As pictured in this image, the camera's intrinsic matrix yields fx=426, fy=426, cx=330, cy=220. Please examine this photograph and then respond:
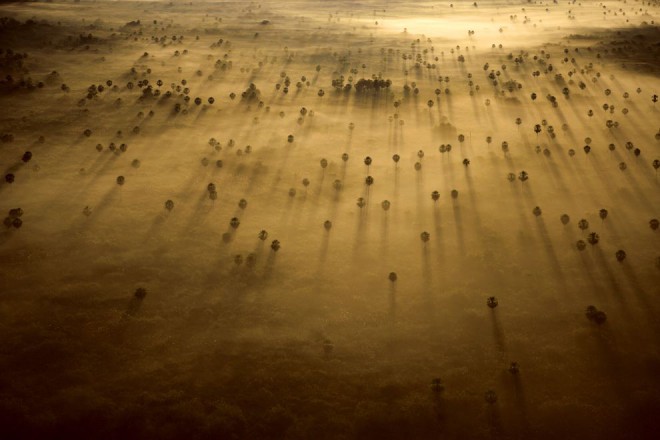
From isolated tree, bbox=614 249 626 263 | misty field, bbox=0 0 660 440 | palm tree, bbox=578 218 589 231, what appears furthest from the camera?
palm tree, bbox=578 218 589 231

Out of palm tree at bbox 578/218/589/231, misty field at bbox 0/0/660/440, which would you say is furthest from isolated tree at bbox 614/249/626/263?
palm tree at bbox 578/218/589/231

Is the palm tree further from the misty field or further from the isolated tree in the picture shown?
the isolated tree

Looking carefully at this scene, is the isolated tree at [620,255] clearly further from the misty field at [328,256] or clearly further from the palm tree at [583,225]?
the palm tree at [583,225]

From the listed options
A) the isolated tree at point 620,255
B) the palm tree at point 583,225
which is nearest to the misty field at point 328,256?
the palm tree at point 583,225

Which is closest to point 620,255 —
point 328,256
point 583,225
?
point 583,225

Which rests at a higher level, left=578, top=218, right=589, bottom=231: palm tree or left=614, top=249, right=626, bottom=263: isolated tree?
left=578, top=218, right=589, bottom=231: palm tree

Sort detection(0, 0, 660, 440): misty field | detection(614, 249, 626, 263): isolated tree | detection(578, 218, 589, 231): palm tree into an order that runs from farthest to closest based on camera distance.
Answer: detection(578, 218, 589, 231): palm tree, detection(614, 249, 626, 263): isolated tree, detection(0, 0, 660, 440): misty field

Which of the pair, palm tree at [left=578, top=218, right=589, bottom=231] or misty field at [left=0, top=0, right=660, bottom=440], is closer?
misty field at [left=0, top=0, right=660, bottom=440]

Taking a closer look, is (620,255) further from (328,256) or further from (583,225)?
(328,256)

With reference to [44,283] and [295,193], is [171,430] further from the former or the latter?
[295,193]
